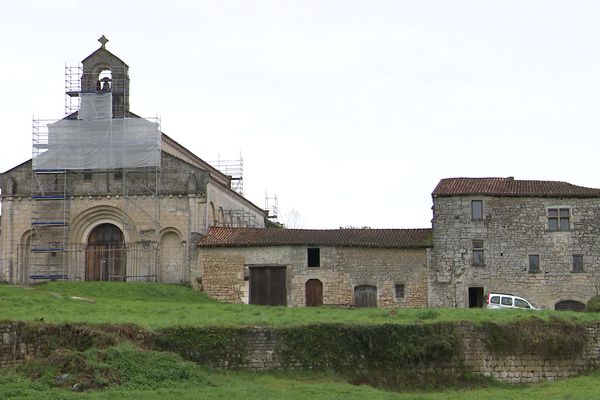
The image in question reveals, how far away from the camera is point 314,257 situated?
1838 inches

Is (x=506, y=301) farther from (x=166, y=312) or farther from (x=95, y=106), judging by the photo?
(x=95, y=106)

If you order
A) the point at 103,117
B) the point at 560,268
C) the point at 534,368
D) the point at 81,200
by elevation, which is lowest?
the point at 534,368

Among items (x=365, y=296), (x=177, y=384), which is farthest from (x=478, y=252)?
(x=177, y=384)

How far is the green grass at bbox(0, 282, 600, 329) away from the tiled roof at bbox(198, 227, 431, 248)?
4736 mm

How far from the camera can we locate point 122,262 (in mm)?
50438

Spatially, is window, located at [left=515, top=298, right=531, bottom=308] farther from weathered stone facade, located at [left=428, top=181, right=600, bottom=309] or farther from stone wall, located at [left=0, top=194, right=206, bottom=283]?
stone wall, located at [left=0, top=194, right=206, bottom=283]

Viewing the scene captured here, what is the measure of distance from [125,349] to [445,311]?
1286 cm

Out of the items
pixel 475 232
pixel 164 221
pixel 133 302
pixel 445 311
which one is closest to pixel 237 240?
pixel 164 221

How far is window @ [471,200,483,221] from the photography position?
4681 centimetres

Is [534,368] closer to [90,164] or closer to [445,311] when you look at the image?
[445,311]

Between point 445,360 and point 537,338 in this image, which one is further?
point 537,338

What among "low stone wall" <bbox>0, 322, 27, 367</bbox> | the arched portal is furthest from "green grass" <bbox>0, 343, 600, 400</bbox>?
the arched portal

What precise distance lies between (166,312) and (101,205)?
1629cm

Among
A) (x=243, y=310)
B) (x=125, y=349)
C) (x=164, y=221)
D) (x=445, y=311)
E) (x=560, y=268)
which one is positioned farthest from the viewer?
(x=164, y=221)
